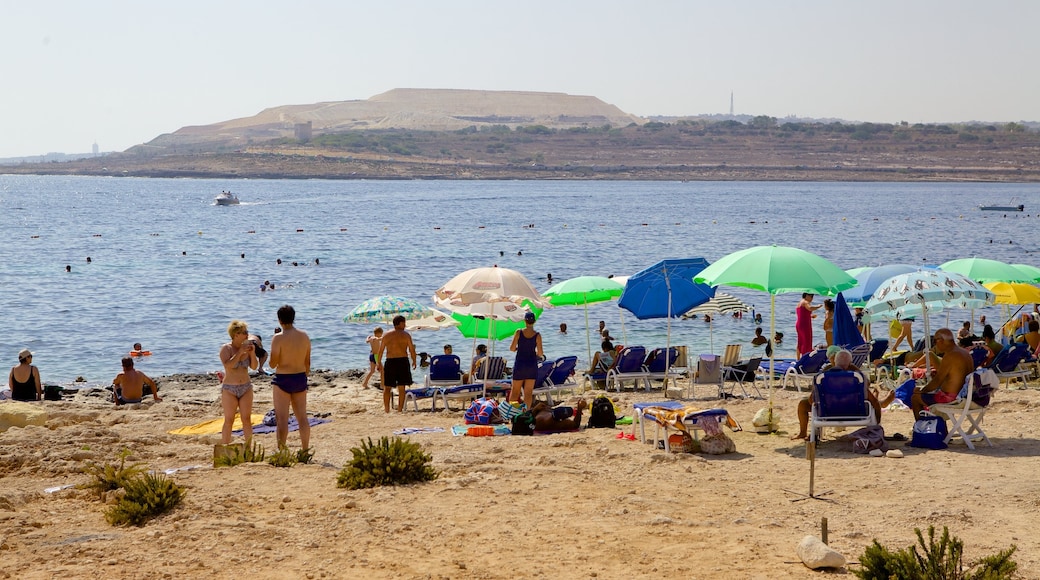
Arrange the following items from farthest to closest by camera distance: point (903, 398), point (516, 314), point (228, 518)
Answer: point (516, 314) < point (903, 398) < point (228, 518)

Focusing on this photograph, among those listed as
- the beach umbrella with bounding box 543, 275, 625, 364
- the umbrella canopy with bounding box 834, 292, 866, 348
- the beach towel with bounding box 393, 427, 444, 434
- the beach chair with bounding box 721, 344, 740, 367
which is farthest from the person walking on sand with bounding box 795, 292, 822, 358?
the beach towel with bounding box 393, 427, 444, 434

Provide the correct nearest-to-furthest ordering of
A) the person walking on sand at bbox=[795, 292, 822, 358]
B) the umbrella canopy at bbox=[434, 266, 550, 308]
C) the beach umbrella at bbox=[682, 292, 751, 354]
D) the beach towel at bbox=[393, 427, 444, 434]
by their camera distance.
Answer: the beach towel at bbox=[393, 427, 444, 434], the umbrella canopy at bbox=[434, 266, 550, 308], the beach umbrella at bbox=[682, 292, 751, 354], the person walking on sand at bbox=[795, 292, 822, 358]

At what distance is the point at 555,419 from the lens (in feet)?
37.9

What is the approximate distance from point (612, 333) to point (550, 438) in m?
14.7

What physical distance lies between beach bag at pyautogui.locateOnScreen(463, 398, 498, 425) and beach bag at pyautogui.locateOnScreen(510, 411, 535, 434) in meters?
0.83

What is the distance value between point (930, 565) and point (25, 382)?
13.2 m

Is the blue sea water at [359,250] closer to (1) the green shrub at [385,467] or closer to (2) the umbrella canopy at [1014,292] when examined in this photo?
(2) the umbrella canopy at [1014,292]

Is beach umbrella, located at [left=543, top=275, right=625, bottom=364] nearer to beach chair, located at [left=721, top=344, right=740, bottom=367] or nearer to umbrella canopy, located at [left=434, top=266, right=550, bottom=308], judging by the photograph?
beach chair, located at [left=721, top=344, right=740, bottom=367]

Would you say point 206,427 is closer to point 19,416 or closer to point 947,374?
point 19,416

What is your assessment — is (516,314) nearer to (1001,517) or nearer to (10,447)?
(10,447)

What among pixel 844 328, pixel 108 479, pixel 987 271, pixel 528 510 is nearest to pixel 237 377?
pixel 108 479

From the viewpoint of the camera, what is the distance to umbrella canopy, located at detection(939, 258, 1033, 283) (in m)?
15.7

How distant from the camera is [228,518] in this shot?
24.1 feet

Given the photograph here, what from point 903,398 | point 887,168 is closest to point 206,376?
point 903,398
